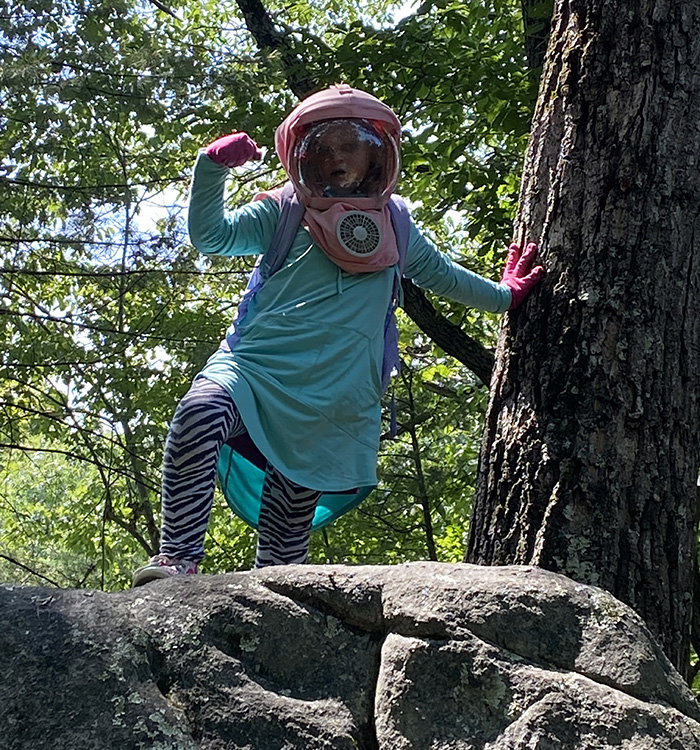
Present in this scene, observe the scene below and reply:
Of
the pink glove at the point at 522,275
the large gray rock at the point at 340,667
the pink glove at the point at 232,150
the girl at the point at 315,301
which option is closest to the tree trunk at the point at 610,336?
the pink glove at the point at 522,275

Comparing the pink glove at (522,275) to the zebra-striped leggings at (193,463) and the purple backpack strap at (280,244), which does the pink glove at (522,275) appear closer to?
the purple backpack strap at (280,244)

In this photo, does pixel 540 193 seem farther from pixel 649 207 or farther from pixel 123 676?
pixel 123 676

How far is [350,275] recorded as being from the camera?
346cm

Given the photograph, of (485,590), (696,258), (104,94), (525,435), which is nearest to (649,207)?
(696,258)

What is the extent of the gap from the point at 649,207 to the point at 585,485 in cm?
99

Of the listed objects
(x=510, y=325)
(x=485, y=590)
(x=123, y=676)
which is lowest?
(x=123, y=676)

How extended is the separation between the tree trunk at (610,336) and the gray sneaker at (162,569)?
0.91 meters

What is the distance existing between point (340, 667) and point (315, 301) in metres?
1.63

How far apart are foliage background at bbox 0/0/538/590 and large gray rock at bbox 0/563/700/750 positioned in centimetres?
340

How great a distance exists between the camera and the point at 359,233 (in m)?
3.39

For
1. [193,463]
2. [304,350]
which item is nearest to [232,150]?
[304,350]

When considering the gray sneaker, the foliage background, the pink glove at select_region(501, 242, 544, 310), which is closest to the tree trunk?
the pink glove at select_region(501, 242, 544, 310)

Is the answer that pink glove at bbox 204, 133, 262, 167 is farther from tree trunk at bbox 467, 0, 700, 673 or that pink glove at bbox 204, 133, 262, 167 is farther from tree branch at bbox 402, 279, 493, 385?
tree branch at bbox 402, 279, 493, 385

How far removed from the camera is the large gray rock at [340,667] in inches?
70.6
